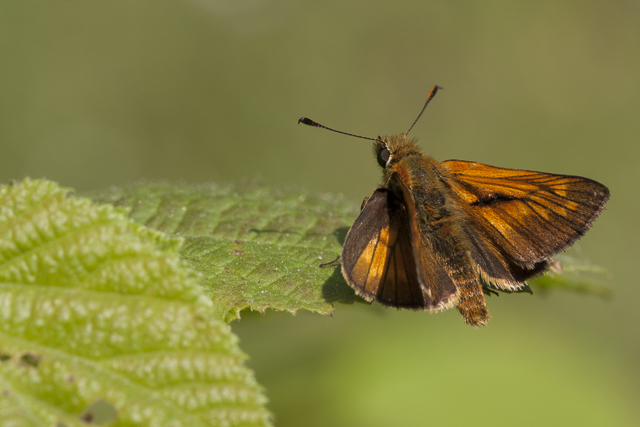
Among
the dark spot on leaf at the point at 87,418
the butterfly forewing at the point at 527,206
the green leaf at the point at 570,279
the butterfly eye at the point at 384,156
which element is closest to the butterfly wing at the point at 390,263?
the butterfly eye at the point at 384,156

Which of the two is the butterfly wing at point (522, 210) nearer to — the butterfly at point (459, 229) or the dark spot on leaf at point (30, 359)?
the butterfly at point (459, 229)

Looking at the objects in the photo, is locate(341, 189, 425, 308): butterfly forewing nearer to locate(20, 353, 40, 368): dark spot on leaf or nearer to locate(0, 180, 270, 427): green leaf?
locate(0, 180, 270, 427): green leaf

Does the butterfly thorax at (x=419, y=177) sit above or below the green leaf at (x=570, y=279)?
above

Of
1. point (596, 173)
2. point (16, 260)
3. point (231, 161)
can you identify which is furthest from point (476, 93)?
point (16, 260)

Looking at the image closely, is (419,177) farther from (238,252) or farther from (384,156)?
(238,252)

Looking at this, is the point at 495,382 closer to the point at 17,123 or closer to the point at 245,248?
the point at 245,248

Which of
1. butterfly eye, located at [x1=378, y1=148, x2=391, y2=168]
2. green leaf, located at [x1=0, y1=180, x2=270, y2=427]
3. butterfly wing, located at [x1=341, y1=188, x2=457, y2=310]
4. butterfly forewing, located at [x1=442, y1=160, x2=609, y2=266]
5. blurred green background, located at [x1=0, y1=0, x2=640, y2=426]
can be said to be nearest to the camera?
green leaf, located at [x1=0, y1=180, x2=270, y2=427]

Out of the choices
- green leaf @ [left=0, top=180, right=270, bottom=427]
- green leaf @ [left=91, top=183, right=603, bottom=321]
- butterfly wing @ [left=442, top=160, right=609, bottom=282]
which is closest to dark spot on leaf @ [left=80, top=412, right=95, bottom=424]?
green leaf @ [left=0, top=180, right=270, bottom=427]
